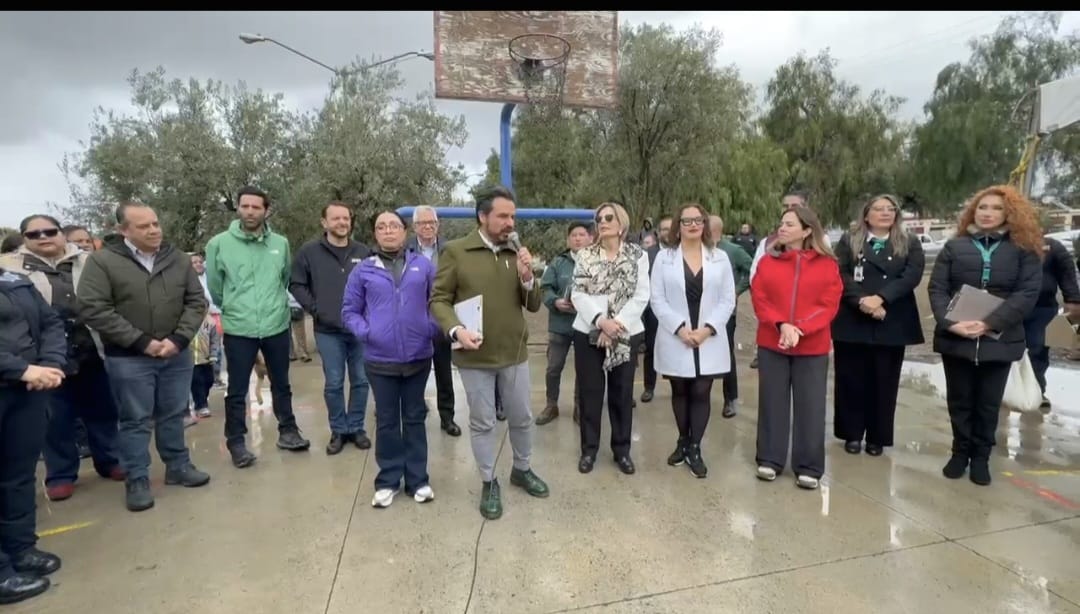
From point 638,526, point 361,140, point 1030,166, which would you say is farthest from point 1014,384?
point 361,140

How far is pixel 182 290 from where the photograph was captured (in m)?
Answer: 3.74

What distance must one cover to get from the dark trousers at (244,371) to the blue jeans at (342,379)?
28 cm

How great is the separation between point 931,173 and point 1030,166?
85.9 ft

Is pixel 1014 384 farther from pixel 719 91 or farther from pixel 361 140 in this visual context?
pixel 361 140

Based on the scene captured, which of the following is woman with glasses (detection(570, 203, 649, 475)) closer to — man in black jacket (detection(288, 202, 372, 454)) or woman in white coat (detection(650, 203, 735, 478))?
woman in white coat (detection(650, 203, 735, 478))

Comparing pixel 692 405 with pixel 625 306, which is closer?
pixel 625 306

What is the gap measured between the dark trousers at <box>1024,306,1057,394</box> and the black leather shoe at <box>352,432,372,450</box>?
5780 millimetres

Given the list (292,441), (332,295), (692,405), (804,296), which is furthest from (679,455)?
(292,441)

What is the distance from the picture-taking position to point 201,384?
5.55 metres

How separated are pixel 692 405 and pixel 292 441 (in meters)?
3.00

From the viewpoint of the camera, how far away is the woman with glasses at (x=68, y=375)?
3.67 meters

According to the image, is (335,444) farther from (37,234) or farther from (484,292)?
(37,234)
